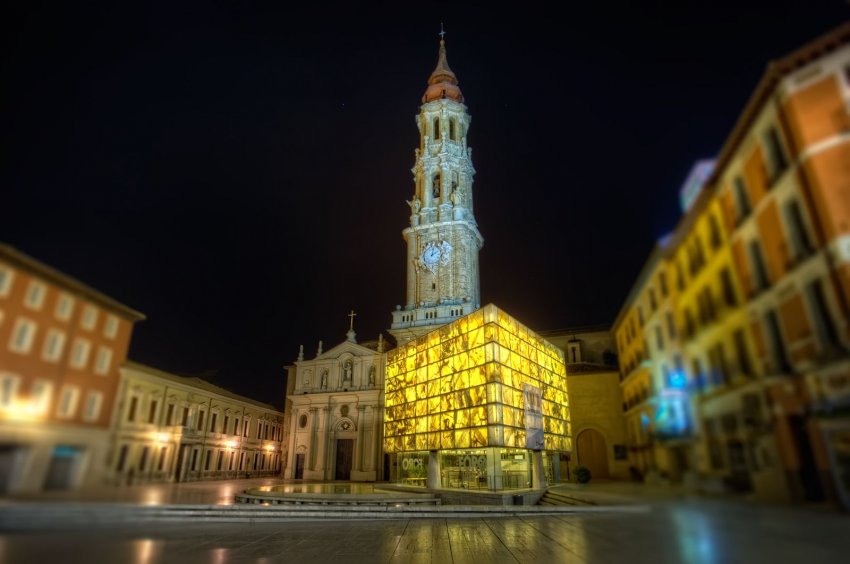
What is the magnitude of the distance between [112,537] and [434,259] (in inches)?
2005

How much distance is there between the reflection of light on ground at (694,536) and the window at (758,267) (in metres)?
1.37

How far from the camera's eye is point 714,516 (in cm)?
249

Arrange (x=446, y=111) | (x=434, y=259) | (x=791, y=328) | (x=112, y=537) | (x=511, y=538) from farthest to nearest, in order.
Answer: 1. (x=446, y=111)
2. (x=434, y=259)
3. (x=511, y=538)
4. (x=112, y=537)
5. (x=791, y=328)

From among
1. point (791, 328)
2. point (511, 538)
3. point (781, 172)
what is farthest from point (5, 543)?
point (511, 538)

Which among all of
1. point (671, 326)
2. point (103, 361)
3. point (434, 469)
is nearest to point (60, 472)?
point (103, 361)

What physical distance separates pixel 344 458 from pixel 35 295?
153 feet

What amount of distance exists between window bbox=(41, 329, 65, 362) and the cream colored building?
41.5m

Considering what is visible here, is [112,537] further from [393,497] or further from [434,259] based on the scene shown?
[434,259]

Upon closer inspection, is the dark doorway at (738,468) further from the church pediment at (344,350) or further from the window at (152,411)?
the church pediment at (344,350)

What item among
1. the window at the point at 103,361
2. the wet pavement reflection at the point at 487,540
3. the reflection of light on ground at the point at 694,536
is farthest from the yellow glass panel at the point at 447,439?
the reflection of light on ground at the point at 694,536

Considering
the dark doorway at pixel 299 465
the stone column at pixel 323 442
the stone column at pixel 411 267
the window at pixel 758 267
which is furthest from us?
the stone column at pixel 411 267

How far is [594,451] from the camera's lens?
3842 millimetres

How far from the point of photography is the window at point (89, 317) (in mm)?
4414

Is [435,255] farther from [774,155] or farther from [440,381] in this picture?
[774,155]
